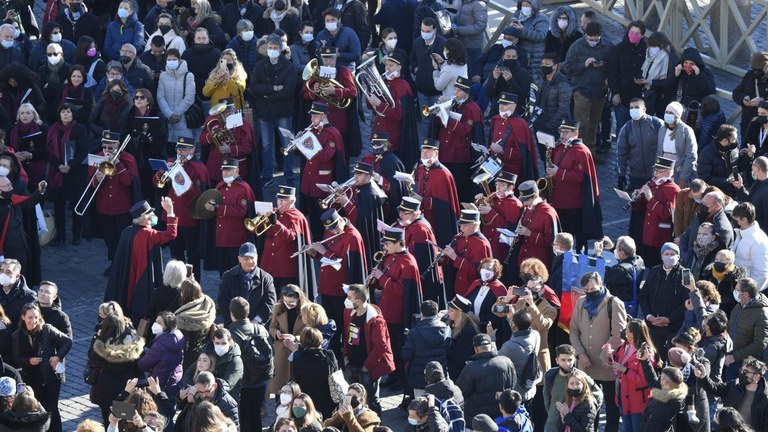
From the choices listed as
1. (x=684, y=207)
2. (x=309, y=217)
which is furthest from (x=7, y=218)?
(x=684, y=207)

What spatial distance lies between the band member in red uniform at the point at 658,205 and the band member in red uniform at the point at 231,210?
428cm

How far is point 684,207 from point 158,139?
6.45 meters

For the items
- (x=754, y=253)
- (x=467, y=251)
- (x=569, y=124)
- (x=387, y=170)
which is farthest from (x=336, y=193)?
(x=754, y=253)

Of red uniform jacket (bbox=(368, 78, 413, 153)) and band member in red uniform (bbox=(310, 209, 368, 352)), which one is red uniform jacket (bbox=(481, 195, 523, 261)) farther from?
red uniform jacket (bbox=(368, 78, 413, 153))

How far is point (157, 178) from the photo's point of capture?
2172 cm

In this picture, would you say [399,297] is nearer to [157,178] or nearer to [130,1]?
[157,178]

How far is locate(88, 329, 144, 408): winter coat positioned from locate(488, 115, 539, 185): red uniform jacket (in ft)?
21.2

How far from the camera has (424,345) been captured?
17.8 metres

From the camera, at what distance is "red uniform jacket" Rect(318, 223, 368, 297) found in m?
19.9

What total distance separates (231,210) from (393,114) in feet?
10.8

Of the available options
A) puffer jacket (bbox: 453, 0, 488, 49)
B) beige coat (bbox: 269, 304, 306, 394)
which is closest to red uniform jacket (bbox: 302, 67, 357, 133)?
puffer jacket (bbox: 453, 0, 488, 49)

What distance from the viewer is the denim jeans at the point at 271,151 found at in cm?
2405

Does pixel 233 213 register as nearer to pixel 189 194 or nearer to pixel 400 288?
pixel 189 194

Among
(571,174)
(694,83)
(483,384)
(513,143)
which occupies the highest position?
(694,83)
